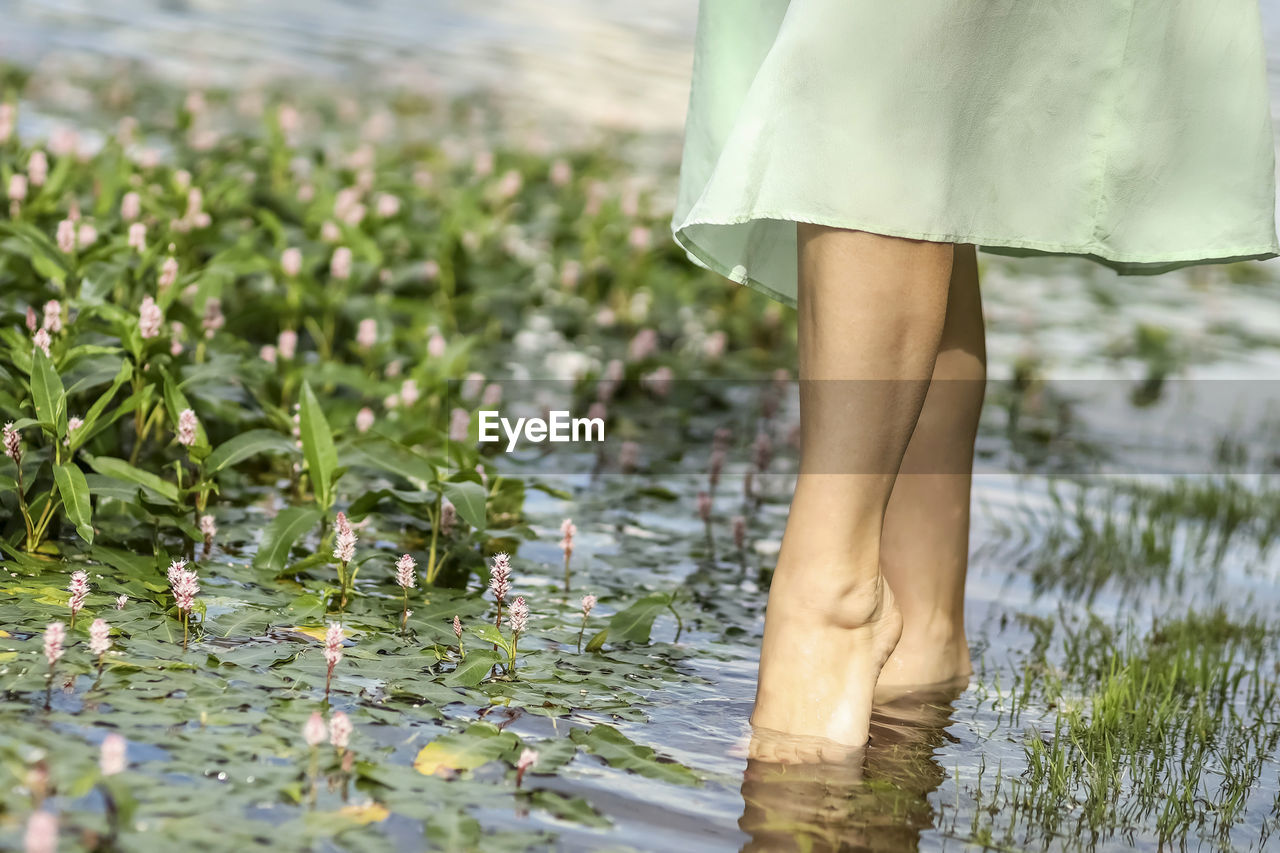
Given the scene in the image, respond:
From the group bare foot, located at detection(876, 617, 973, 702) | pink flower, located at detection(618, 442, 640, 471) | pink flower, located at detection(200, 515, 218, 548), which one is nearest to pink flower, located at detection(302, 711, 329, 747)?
pink flower, located at detection(200, 515, 218, 548)

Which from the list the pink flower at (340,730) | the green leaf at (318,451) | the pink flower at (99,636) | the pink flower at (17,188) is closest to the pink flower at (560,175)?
the pink flower at (17,188)

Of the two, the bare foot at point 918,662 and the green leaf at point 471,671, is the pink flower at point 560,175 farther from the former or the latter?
the green leaf at point 471,671

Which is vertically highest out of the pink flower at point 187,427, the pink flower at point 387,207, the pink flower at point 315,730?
the pink flower at point 387,207

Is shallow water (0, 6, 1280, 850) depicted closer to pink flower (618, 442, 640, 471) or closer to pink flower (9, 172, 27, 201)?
pink flower (618, 442, 640, 471)

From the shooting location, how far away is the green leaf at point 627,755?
1.93 metres

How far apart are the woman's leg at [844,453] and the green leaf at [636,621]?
1.20ft

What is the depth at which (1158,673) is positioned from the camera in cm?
257

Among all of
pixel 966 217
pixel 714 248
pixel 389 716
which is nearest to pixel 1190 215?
pixel 966 217

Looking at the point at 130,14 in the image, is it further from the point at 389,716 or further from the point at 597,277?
the point at 389,716

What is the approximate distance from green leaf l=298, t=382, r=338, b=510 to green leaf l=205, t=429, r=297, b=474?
9 cm

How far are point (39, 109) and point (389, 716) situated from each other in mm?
8049

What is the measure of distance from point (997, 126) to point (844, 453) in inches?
21.8

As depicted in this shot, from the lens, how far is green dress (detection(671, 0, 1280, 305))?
206cm

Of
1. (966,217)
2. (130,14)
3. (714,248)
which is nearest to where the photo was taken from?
(966,217)
